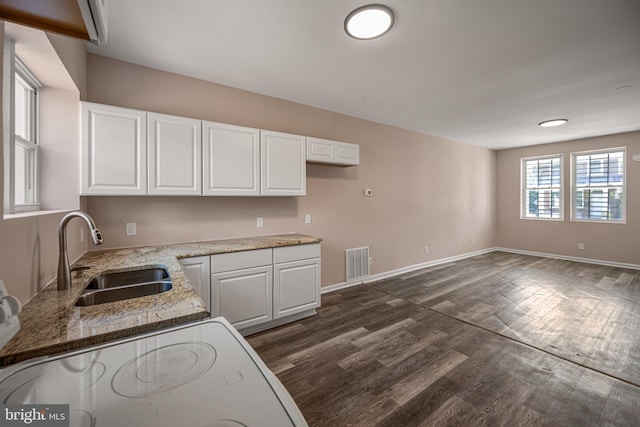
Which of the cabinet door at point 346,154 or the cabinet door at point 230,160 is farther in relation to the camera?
the cabinet door at point 346,154

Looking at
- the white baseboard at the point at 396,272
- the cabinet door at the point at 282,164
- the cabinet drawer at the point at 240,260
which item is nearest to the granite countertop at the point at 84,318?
the cabinet drawer at the point at 240,260

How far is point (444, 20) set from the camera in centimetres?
189

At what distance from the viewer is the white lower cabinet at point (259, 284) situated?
2.30 m

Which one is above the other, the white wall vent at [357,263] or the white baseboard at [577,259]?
the white wall vent at [357,263]

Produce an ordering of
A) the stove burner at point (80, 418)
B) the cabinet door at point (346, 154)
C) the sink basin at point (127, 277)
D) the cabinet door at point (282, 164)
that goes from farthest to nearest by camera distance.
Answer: the cabinet door at point (346, 154)
the cabinet door at point (282, 164)
the sink basin at point (127, 277)
the stove burner at point (80, 418)

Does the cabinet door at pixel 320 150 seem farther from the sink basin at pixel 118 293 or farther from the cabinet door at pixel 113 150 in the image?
the sink basin at pixel 118 293

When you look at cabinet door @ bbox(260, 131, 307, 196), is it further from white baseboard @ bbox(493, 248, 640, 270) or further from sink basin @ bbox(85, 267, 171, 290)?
white baseboard @ bbox(493, 248, 640, 270)

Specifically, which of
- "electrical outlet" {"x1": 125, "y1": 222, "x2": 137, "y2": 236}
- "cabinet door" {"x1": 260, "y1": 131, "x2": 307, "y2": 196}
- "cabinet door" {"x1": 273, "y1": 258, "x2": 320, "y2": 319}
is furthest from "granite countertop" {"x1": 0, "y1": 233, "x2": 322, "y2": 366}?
"cabinet door" {"x1": 260, "y1": 131, "x2": 307, "y2": 196}

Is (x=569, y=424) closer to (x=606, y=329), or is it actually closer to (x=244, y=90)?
(x=606, y=329)

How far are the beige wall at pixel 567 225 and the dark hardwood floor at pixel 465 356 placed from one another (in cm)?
165

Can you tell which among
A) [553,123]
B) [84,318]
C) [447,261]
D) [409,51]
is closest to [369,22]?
[409,51]

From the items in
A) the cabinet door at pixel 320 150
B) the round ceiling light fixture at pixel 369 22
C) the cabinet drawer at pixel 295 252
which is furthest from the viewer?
the cabinet door at pixel 320 150

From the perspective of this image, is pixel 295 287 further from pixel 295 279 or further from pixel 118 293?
pixel 118 293

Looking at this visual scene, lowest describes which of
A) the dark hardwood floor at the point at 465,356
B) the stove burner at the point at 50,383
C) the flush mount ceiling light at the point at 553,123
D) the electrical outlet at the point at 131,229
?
the dark hardwood floor at the point at 465,356
